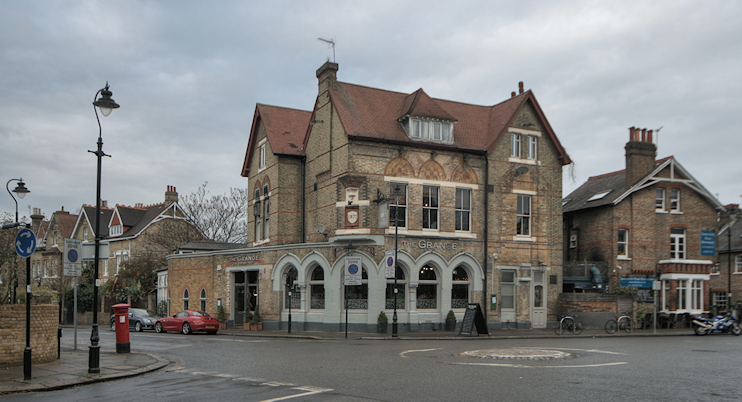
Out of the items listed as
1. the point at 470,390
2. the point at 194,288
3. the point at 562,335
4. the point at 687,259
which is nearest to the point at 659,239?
the point at 687,259

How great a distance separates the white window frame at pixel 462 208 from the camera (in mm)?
30750

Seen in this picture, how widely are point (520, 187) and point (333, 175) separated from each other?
9.52 m

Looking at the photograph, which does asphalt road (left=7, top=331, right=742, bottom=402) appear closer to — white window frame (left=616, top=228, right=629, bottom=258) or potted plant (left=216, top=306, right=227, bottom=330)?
potted plant (left=216, top=306, right=227, bottom=330)

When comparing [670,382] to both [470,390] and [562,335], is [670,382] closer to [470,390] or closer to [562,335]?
[470,390]

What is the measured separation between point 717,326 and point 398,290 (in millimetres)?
15132

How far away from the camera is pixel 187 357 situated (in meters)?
18.1

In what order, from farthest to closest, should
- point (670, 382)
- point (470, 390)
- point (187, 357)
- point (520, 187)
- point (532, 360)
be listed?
point (520, 187) < point (187, 357) < point (532, 360) < point (670, 382) < point (470, 390)

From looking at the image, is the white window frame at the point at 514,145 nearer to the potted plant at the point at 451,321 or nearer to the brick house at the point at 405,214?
the brick house at the point at 405,214

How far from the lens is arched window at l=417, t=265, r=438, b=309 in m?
29.8

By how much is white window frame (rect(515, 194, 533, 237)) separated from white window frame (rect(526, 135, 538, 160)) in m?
2.08

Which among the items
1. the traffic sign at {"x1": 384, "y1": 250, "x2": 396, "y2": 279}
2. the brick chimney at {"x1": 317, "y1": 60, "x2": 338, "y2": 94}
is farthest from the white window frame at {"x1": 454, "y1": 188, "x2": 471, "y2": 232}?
the brick chimney at {"x1": 317, "y1": 60, "x2": 338, "y2": 94}

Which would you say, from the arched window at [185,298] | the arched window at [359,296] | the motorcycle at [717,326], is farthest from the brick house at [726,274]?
the arched window at [185,298]

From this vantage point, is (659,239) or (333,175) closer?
(333,175)

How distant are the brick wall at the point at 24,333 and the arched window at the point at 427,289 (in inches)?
660
